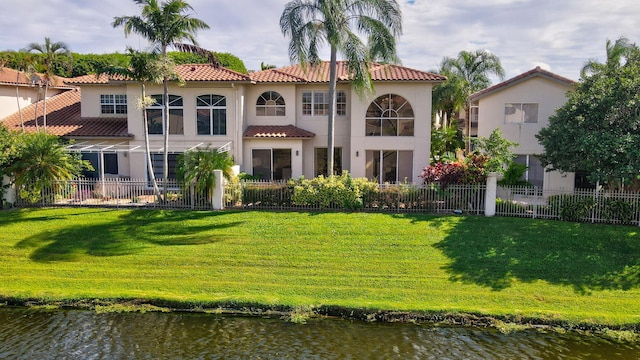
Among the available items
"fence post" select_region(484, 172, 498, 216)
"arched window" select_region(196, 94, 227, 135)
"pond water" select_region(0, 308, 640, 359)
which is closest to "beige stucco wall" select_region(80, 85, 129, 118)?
"arched window" select_region(196, 94, 227, 135)

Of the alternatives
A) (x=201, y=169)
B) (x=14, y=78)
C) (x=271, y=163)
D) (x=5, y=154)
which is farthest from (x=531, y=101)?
(x=14, y=78)

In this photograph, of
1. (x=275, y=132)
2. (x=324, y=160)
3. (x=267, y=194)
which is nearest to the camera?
(x=267, y=194)

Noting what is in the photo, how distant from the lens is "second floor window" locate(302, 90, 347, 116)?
91.2ft

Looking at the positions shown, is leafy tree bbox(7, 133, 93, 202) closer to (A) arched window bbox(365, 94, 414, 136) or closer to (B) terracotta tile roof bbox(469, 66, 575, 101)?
(A) arched window bbox(365, 94, 414, 136)

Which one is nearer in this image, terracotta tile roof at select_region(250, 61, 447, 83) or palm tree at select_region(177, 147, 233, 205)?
palm tree at select_region(177, 147, 233, 205)

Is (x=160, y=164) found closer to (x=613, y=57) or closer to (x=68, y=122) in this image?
(x=68, y=122)

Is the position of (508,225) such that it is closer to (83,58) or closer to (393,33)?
(393,33)

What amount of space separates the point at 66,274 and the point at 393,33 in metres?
15.8

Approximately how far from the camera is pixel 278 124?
1101 inches

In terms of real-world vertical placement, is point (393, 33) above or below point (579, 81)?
above

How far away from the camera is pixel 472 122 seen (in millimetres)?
40500

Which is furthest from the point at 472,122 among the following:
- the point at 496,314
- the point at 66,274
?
the point at 66,274

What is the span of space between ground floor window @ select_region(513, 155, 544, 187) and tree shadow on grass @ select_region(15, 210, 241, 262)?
50.7ft

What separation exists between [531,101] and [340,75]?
10.1 m
